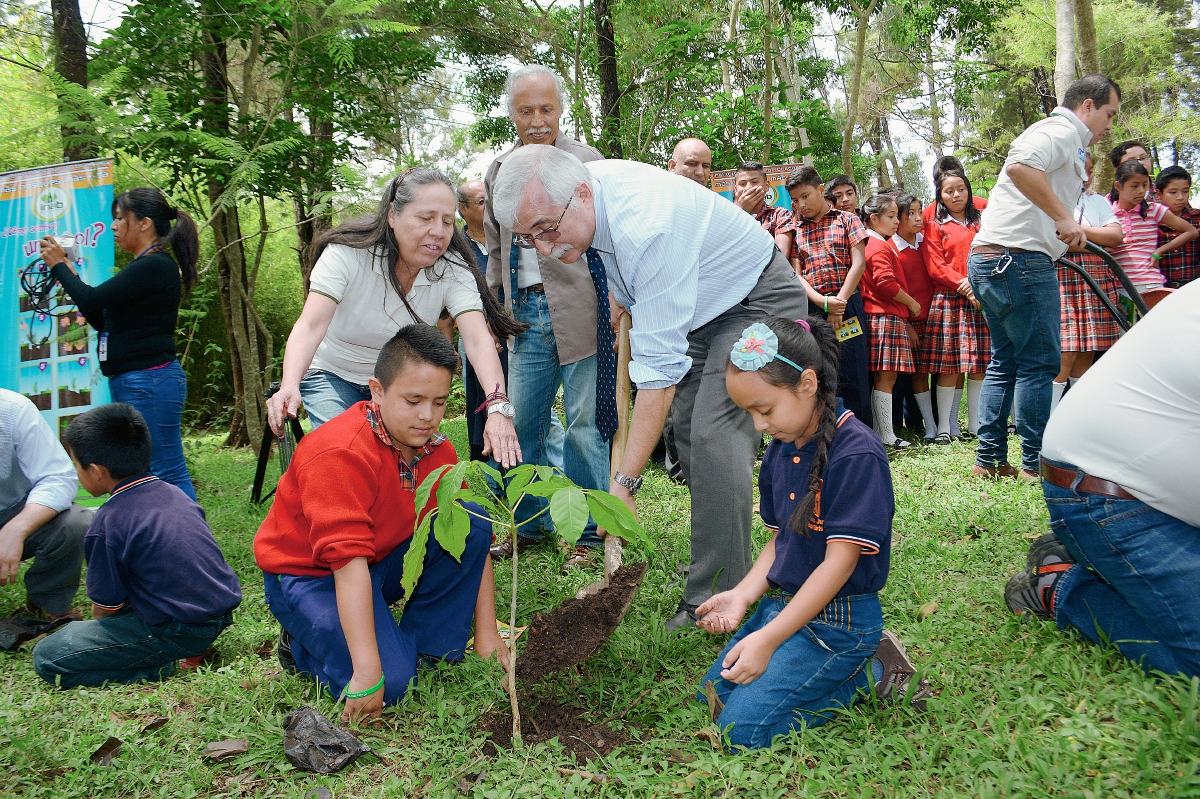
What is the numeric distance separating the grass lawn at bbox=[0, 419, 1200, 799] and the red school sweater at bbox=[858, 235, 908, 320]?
3187 millimetres

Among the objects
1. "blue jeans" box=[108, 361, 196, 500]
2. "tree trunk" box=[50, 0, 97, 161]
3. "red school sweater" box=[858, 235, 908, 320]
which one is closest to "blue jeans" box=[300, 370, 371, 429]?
"blue jeans" box=[108, 361, 196, 500]

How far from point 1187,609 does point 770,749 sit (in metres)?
1.13

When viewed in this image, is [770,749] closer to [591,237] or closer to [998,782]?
[998,782]

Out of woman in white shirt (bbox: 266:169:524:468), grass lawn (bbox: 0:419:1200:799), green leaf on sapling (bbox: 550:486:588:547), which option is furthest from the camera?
woman in white shirt (bbox: 266:169:524:468)

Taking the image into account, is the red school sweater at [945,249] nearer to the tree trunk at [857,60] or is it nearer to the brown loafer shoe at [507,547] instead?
the brown loafer shoe at [507,547]

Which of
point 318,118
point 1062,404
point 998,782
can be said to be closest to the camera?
point 998,782

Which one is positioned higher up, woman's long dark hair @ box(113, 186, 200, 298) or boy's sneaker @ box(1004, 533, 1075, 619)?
woman's long dark hair @ box(113, 186, 200, 298)

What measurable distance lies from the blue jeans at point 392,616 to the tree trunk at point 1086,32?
313 inches

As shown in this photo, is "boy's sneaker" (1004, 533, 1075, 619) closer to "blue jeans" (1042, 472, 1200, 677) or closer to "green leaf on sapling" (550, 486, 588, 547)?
"blue jeans" (1042, 472, 1200, 677)

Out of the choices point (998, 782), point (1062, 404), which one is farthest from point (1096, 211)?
point (998, 782)

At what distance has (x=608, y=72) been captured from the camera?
9055 millimetres

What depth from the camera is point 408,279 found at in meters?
3.17

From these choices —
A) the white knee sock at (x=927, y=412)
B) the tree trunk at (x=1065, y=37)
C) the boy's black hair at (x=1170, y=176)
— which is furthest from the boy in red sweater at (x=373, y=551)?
the tree trunk at (x=1065, y=37)

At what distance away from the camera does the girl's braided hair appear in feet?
6.91
